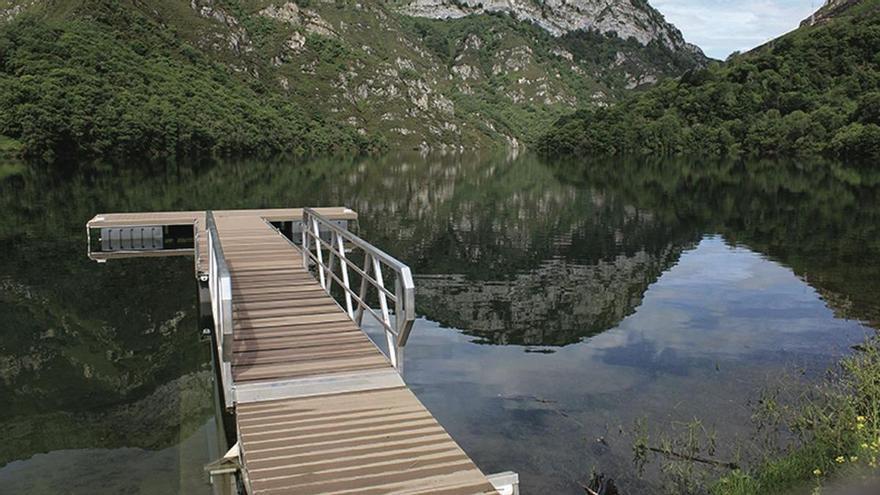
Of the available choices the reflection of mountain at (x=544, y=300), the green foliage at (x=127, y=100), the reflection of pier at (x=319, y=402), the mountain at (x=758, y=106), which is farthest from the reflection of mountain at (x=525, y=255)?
the mountain at (x=758, y=106)

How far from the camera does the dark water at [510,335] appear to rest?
10281 millimetres

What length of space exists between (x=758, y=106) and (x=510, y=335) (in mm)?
155632

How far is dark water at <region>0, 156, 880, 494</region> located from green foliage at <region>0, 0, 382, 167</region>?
196ft

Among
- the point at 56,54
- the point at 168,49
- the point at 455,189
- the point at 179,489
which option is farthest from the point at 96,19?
the point at 179,489

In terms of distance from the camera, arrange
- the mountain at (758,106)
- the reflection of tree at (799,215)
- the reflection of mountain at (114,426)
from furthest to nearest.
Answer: the mountain at (758,106), the reflection of tree at (799,215), the reflection of mountain at (114,426)

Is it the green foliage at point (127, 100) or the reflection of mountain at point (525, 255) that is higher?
the green foliage at point (127, 100)

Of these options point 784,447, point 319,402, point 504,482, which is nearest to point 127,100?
point 319,402

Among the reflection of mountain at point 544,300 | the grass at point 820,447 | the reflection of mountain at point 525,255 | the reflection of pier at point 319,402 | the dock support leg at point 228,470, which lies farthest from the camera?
the reflection of mountain at point 525,255

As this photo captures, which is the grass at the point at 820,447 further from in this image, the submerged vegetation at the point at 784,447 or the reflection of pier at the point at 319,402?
the reflection of pier at the point at 319,402

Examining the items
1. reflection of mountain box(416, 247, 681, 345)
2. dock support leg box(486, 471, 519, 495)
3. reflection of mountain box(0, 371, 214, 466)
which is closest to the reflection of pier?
dock support leg box(486, 471, 519, 495)

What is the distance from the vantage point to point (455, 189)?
2336 inches

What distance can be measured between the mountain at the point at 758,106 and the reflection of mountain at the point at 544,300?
113 m

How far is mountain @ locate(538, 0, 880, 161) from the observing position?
A: 131875 mm

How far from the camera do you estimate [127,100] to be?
355 ft
